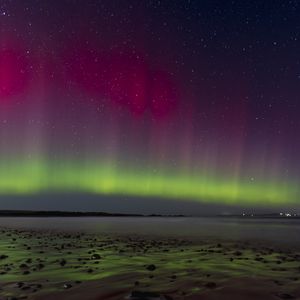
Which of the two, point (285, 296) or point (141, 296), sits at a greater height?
point (141, 296)

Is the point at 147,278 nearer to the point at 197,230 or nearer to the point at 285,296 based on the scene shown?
the point at 285,296

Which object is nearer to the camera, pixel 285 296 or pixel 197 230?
pixel 285 296

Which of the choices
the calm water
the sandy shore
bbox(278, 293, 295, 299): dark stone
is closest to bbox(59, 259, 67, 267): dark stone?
the sandy shore

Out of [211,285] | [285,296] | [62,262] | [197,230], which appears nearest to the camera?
[285,296]

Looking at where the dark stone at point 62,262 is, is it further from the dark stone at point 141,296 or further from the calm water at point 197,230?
the calm water at point 197,230

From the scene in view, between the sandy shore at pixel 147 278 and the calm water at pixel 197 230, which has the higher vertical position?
the sandy shore at pixel 147 278

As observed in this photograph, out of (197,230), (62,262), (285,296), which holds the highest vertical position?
(285,296)

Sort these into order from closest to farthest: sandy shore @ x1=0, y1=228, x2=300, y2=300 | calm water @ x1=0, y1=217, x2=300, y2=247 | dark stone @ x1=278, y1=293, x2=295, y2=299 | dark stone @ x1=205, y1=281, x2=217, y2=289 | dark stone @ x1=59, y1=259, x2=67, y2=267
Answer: dark stone @ x1=278, y1=293, x2=295, y2=299, sandy shore @ x1=0, y1=228, x2=300, y2=300, dark stone @ x1=205, y1=281, x2=217, y2=289, dark stone @ x1=59, y1=259, x2=67, y2=267, calm water @ x1=0, y1=217, x2=300, y2=247

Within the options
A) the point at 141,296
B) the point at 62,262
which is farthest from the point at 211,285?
the point at 62,262

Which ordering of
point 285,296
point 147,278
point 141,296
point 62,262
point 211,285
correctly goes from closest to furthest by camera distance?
point 141,296 → point 285,296 → point 211,285 → point 147,278 → point 62,262

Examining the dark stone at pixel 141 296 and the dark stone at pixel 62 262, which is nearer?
the dark stone at pixel 141 296

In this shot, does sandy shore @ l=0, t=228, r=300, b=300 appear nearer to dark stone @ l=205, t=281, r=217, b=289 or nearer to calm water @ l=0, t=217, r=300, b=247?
dark stone @ l=205, t=281, r=217, b=289

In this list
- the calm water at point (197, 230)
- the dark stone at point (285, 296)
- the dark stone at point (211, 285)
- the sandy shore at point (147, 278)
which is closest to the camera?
the dark stone at point (285, 296)

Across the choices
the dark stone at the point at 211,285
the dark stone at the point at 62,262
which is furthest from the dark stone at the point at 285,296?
the dark stone at the point at 62,262
